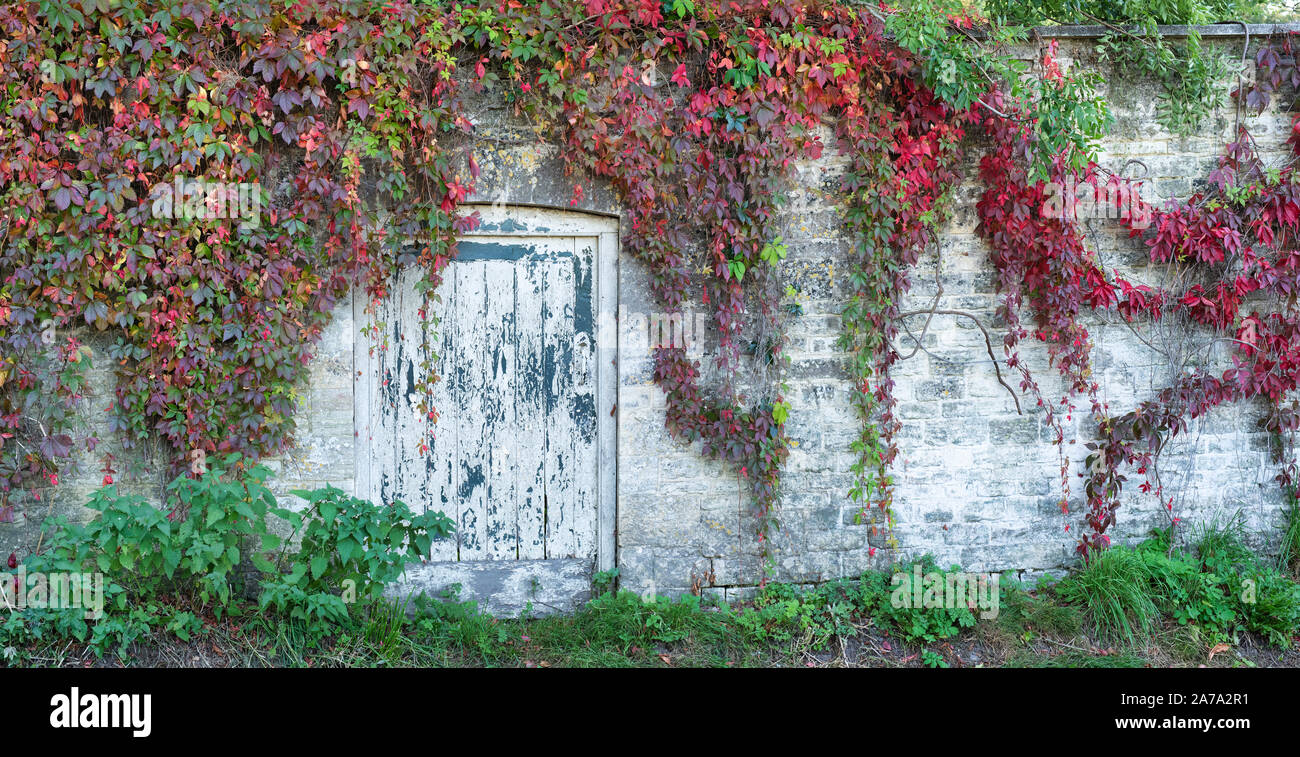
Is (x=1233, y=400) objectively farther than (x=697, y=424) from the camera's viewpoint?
Yes

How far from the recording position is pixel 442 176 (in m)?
4.55

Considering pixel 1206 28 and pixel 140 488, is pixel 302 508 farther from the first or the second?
pixel 1206 28

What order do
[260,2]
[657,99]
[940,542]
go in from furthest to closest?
[940,542], [657,99], [260,2]

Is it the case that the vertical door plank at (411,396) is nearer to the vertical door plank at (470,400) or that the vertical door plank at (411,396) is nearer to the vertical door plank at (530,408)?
the vertical door plank at (470,400)

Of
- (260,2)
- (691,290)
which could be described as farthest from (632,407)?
(260,2)

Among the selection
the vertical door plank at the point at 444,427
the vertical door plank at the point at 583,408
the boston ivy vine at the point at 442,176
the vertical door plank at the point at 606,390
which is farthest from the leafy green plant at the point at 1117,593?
the vertical door plank at the point at 444,427

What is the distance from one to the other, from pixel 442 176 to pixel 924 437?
2890 millimetres

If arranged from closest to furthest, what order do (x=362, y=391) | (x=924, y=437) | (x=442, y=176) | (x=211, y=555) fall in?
(x=211, y=555) < (x=442, y=176) < (x=362, y=391) < (x=924, y=437)

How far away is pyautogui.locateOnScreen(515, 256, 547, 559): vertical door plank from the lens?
4871mm

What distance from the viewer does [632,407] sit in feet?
16.0

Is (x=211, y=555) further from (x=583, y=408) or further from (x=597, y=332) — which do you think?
(x=597, y=332)

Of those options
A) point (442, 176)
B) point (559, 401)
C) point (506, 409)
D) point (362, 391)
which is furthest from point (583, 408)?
point (442, 176)

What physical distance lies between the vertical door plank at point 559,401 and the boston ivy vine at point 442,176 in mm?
465

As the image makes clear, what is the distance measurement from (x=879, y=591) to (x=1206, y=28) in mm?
3466
